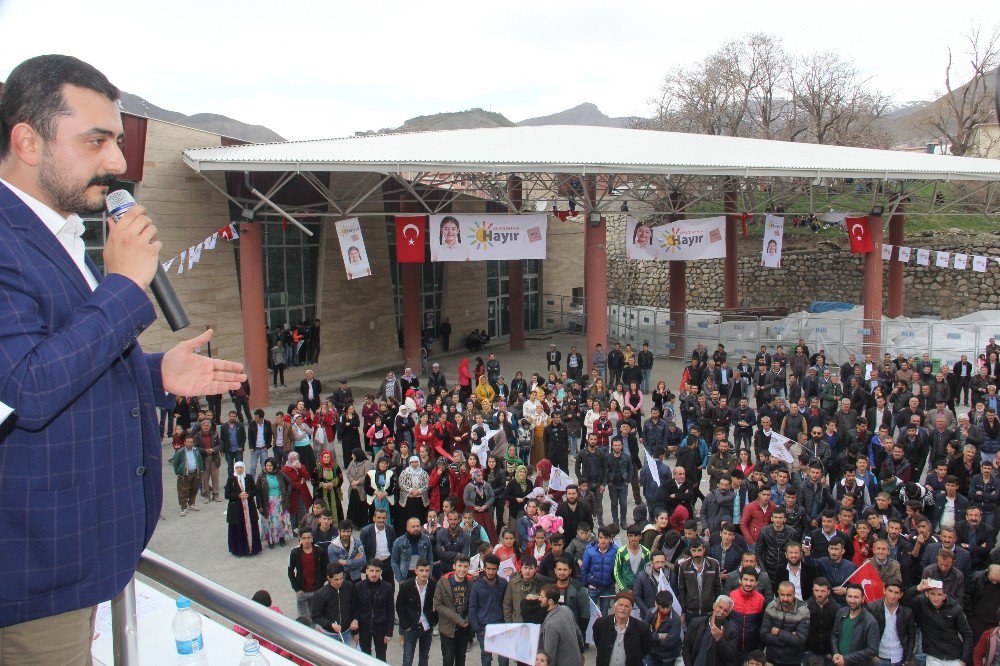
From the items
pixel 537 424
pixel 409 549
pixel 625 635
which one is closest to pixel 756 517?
pixel 625 635

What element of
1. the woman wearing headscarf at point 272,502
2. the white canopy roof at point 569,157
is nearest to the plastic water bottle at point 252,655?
the woman wearing headscarf at point 272,502

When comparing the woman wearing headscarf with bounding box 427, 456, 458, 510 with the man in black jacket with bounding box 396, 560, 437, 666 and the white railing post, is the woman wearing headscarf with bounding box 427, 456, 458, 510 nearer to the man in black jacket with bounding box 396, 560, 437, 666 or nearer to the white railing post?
the man in black jacket with bounding box 396, 560, 437, 666

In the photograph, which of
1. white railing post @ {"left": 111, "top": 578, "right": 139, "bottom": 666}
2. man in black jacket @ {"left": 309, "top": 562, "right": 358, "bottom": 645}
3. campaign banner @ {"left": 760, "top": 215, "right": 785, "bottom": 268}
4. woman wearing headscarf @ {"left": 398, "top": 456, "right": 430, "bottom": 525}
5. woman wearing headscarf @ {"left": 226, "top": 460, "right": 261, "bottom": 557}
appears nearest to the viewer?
white railing post @ {"left": 111, "top": 578, "right": 139, "bottom": 666}

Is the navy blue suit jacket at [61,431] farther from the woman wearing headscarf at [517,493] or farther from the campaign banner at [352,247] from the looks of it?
the campaign banner at [352,247]

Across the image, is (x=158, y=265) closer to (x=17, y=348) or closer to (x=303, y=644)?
(x=17, y=348)

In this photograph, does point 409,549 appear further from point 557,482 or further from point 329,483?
point 329,483

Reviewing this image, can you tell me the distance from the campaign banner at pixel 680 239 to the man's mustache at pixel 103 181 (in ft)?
64.1

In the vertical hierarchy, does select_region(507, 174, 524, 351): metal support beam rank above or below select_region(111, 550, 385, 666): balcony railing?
below

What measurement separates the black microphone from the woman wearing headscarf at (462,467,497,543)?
8159 mm

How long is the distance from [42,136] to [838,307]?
31.0 metres

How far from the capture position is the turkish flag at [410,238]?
19.5 metres

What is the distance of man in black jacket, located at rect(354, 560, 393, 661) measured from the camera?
714 centimetres

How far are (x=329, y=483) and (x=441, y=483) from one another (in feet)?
5.30

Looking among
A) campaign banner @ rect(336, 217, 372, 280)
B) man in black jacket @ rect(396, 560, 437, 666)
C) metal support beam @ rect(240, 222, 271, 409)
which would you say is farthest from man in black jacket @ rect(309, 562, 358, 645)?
metal support beam @ rect(240, 222, 271, 409)
